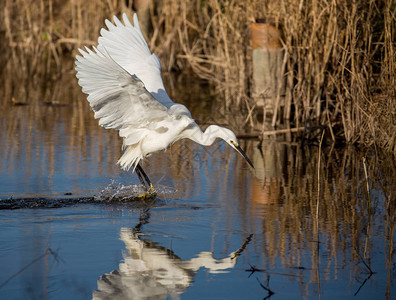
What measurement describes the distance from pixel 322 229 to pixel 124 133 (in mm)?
2217

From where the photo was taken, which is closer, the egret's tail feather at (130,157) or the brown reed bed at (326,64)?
the egret's tail feather at (130,157)

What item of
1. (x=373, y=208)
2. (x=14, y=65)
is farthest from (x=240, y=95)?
(x=14, y=65)

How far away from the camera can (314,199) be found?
19.9 feet

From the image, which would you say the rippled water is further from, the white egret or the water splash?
the white egret

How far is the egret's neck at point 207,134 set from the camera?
625 cm

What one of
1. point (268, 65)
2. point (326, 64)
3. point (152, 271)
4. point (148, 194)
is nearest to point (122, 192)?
point (148, 194)

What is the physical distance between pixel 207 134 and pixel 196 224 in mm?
1178

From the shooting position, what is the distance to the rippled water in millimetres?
4113

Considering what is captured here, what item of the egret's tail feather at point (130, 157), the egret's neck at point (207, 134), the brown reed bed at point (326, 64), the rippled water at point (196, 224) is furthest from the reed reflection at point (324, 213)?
the egret's tail feather at point (130, 157)

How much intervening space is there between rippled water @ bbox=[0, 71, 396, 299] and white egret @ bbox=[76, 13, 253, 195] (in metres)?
0.49

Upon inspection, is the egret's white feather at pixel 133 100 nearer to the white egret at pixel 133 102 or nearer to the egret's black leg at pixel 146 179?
the white egret at pixel 133 102

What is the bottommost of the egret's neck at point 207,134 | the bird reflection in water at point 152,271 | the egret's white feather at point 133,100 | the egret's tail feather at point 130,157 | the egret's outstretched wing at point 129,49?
the bird reflection in water at point 152,271

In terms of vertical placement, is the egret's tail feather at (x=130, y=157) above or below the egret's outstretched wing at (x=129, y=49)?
below

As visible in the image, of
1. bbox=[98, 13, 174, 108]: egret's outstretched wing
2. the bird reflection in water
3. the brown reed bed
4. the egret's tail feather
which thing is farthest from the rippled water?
bbox=[98, 13, 174, 108]: egret's outstretched wing
